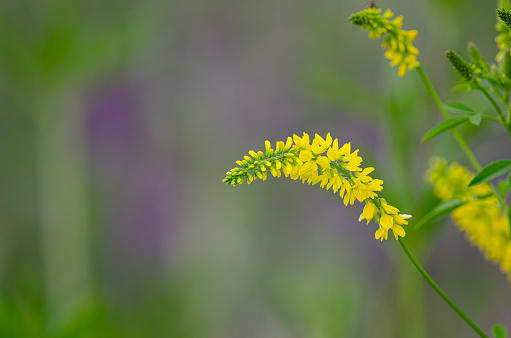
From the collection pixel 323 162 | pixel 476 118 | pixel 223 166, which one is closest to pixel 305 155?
pixel 323 162

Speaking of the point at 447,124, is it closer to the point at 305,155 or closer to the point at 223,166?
the point at 305,155

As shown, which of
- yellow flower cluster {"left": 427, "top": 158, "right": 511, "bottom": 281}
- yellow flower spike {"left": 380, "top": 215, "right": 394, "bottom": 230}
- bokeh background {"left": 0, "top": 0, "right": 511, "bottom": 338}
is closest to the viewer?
yellow flower spike {"left": 380, "top": 215, "right": 394, "bottom": 230}

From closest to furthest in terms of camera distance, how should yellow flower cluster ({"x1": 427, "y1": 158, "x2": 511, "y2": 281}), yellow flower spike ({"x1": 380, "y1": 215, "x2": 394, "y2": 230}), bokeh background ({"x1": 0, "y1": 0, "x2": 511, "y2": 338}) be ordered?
yellow flower spike ({"x1": 380, "y1": 215, "x2": 394, "y2": 230})
yellow flower cluster ({"x1": 427, "y1": 158, "x2": 511, "y2": 281})
bokeh background ({"x1": 0, "y1": 0, "x2": 511, "y2": 338})

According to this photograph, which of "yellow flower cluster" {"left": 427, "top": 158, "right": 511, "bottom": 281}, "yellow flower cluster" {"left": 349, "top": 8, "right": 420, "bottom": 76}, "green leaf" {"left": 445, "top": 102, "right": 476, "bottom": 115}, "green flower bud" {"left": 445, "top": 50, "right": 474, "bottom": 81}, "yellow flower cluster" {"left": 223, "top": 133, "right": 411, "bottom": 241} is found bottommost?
"yellow flower cluster" {"left": 427, "top": 158, "right": 511, "bottom": 281}

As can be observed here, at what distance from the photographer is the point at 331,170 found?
29cm

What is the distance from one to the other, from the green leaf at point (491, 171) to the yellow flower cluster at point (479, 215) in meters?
0.07

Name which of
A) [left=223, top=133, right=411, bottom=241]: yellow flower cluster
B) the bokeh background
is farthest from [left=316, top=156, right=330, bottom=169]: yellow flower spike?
the bokeh background

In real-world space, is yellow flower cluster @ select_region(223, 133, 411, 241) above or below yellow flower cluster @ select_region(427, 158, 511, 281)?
above

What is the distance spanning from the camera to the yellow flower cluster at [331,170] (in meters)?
0.29

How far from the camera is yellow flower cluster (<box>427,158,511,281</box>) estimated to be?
15.3 inches

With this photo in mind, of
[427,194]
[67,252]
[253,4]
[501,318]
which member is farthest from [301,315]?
[253,4]

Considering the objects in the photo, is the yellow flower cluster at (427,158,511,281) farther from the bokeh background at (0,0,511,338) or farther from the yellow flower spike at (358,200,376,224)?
the bokeh background at (0,0,511,338)

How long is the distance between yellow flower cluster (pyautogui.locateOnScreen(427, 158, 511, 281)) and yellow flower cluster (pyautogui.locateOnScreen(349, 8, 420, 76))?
124mm

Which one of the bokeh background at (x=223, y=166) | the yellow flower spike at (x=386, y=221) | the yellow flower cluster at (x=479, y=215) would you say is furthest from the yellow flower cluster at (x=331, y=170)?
the bokeh background at (x=223, y=166)
